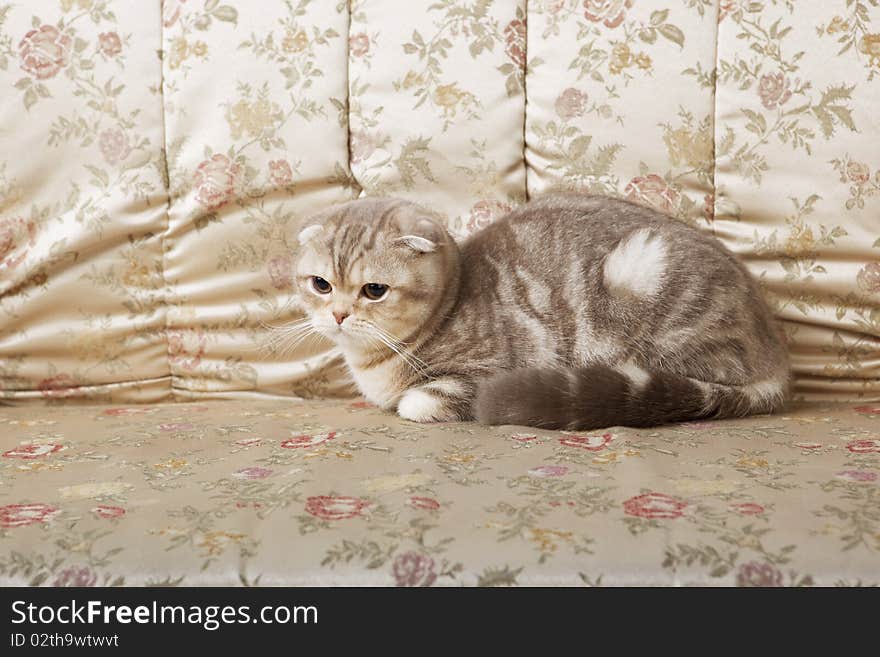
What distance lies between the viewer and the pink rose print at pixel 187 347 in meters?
2.19

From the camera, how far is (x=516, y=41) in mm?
2082

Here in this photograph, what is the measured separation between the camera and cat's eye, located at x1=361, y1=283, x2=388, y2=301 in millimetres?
1836

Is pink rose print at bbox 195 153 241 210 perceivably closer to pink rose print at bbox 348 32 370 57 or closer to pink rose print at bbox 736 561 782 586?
pink rose print at bbox 348 32 370 57

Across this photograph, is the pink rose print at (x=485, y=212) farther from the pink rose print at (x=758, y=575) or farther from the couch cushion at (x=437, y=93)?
the pink rose print at (x=758, y=575)

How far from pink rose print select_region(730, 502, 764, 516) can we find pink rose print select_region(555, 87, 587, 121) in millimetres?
1087

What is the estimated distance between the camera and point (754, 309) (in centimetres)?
184

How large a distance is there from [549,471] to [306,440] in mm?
494

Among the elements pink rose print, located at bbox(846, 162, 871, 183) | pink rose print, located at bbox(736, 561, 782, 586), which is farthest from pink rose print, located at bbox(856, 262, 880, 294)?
pink rose print, located at bbox(736, 561, 782, 586)

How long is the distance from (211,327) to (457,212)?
662 mm

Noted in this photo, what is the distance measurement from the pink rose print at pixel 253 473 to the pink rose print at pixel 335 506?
0.17 meters

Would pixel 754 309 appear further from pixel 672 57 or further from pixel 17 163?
pixel 17 163

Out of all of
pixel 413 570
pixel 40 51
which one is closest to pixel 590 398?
pixel 413 570

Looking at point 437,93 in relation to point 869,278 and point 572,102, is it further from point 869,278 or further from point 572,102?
point 869,278

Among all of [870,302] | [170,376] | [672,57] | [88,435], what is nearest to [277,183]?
[170,376]
